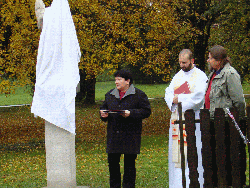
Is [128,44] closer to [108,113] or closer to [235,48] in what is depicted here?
[235,48]

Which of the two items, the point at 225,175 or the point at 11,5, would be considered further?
the point at 11,5

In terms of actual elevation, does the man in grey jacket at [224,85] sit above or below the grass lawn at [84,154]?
above

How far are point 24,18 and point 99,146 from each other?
4.25 m

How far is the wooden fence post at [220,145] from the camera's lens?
5.04 metres

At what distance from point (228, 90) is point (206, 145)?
1.14 meters

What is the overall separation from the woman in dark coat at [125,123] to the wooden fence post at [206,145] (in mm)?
1394

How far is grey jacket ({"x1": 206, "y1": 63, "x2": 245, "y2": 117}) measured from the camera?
595 centimetres

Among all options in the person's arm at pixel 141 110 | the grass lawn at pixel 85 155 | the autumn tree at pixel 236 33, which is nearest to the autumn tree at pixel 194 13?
the autumn tree at pixel 236 33

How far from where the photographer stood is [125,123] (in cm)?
641

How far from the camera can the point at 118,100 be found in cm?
649

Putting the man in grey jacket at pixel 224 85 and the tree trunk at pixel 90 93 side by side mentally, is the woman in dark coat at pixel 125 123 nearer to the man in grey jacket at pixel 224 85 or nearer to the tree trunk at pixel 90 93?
the man in grey jacket at pixel 224 85

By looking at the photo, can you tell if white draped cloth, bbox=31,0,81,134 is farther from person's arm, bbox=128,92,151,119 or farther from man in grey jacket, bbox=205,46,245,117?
man in grey jacket, bbox=205,46,245,117

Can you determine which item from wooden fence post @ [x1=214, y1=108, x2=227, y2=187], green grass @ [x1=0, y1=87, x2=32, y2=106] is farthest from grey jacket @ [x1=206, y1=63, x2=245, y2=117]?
green grass @ [x1=0, y1=87, x2=32, y2=106]

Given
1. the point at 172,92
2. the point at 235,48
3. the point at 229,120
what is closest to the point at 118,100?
the point at 172,92
